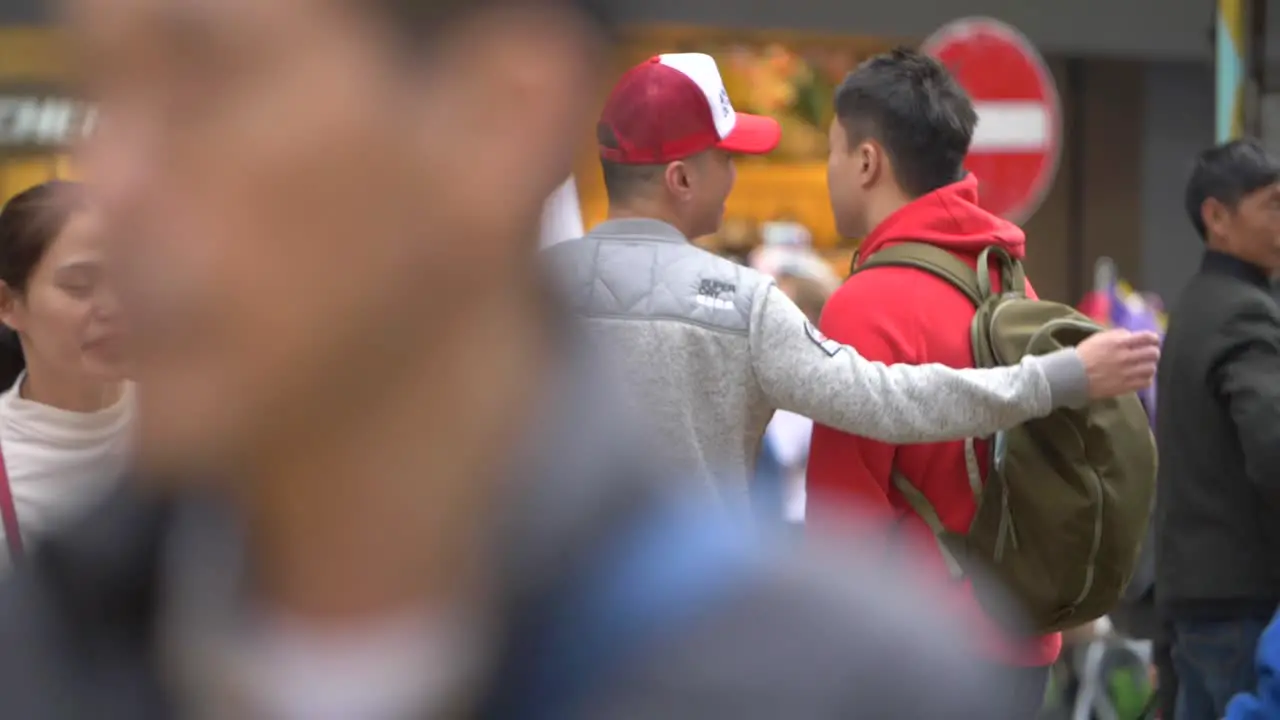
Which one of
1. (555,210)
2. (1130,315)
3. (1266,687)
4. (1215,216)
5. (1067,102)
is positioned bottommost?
(1130,315)

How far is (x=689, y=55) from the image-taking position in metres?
2.97

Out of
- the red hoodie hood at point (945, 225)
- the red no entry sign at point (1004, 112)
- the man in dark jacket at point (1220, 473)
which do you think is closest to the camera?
the red hoodie hood at point (945, 225)

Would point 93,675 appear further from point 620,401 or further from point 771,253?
point 771,253

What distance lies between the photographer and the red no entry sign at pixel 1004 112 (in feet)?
18.9

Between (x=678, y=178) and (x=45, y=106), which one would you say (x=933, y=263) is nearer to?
(x=678, y=178)

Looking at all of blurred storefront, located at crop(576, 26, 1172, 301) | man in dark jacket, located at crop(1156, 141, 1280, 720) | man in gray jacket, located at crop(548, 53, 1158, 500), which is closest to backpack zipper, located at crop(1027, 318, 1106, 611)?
man in gray jacket, located at crop(548, 53, 1158, 500)

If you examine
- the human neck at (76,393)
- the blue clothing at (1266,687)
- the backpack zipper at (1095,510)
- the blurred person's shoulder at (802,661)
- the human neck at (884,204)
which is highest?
the blurred person's shoulder at (802,661)

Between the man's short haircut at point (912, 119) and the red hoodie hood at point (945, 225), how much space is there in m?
0.05

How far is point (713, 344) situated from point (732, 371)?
5 centimetres

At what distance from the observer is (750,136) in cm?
312

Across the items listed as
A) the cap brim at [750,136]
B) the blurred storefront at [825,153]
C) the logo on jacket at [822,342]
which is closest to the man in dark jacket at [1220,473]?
the cap brim at [750,136]

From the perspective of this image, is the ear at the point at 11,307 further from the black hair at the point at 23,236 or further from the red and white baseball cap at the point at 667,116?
the red and white baseball cap at the point at 667,116

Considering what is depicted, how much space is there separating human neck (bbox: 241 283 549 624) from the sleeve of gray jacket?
6.19ft

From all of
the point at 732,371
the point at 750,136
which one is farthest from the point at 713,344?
the point at 750,136
